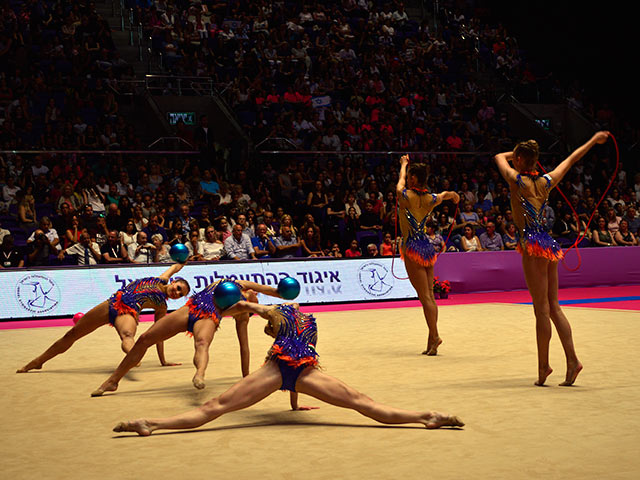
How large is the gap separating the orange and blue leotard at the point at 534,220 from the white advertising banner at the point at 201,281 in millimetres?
5370

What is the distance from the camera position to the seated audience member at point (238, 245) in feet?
43.8

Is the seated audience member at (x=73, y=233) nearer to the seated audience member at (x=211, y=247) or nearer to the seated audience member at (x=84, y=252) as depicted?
the seated audience member at (x=84, y=252)

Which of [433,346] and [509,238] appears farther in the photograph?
[509,238]

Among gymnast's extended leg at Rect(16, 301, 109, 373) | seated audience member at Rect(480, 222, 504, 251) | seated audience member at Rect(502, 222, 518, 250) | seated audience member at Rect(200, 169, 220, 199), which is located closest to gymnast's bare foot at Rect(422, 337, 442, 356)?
gymnast's extended leg at Rect(16, 301, 109, 373)

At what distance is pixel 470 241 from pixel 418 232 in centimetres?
709

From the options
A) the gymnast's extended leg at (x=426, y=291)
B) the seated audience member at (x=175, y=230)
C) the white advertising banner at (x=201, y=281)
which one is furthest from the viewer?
the seated audience member at (x=175, y=230)

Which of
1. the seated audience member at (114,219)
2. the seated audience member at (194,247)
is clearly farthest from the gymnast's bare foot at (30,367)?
the seated audience member at (114,219)

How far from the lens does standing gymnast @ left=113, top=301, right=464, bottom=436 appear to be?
4.58m

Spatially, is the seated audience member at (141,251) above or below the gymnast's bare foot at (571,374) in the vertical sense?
above

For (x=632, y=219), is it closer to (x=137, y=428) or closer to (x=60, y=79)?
(x=60, y=79)

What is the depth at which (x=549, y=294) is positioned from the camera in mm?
6141

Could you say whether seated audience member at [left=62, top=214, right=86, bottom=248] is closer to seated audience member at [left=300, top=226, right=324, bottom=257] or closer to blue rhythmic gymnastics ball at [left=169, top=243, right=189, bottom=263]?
seated audience member at [left=300, top=226, right=324, bottom=257]

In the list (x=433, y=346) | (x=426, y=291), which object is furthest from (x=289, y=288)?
(x=426, y=291)

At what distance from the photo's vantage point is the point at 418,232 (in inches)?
316
